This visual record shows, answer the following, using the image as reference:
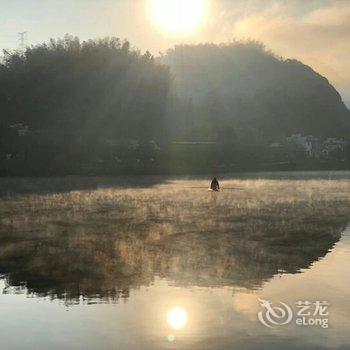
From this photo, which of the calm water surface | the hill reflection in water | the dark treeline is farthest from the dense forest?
the calm water surface

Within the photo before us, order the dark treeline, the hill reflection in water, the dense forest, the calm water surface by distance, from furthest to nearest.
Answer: the dark treeline < the dense forest < the hill reflection in water < the calm water surface

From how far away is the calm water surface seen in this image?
1186cm

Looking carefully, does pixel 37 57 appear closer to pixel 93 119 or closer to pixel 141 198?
pixel 93 119

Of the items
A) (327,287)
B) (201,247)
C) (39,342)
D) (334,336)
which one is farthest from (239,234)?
(39,342)

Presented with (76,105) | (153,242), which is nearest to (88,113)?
(76,105)

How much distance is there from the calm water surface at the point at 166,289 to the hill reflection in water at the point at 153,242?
7 cm

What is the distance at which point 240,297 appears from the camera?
1505 cm

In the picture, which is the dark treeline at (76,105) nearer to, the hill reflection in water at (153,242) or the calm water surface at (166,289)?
the hill reflection in water at (153,242)

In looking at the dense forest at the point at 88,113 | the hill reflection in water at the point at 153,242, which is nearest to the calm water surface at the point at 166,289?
the hill reflection in water at the point at 153,242

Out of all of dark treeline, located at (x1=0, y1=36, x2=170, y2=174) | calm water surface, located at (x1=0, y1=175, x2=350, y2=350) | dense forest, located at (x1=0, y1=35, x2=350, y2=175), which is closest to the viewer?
calm water surface, located at (x1=0, y1=175, x2=350, y2=350)

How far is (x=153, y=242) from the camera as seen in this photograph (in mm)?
23750

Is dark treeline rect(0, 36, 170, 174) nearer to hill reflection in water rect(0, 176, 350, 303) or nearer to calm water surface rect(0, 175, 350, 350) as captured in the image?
hill reflection in water rect(0, 176, 350, 303)

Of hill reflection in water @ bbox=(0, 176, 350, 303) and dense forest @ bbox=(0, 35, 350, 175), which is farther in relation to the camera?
dense forest @ bbox=(0, 35, 350, 175)

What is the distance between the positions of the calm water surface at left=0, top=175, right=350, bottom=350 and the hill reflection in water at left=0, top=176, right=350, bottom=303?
0.23 feet
